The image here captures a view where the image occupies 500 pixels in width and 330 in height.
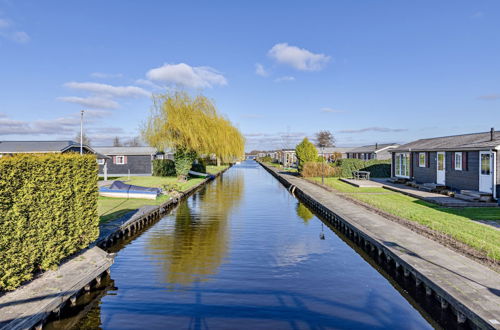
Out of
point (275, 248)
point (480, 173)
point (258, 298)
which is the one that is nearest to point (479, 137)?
point (480, 173)

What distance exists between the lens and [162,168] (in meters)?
41.1

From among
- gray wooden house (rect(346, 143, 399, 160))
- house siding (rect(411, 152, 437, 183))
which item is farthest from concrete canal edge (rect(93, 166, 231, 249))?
gray wooden house (rect(346, 143, 399, 160))

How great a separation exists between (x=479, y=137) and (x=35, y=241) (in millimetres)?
25307

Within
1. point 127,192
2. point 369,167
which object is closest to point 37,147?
point 127,192

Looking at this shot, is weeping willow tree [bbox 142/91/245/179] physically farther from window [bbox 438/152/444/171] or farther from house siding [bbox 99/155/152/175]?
window [bbox 438/152/444/171]

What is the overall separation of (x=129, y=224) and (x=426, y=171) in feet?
73.2

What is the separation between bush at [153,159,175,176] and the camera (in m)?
41.2

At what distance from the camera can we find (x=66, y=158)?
8945mm

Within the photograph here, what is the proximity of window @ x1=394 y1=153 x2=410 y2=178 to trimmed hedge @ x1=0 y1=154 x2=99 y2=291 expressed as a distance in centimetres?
2737

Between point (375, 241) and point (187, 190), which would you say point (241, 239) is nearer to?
point (375, 241)

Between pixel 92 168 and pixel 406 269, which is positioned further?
pixel 92 168

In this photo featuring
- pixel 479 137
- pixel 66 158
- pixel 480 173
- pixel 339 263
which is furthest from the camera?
pixel 479 137

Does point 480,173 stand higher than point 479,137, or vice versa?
point 479,137

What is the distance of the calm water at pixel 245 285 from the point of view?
732 cm
